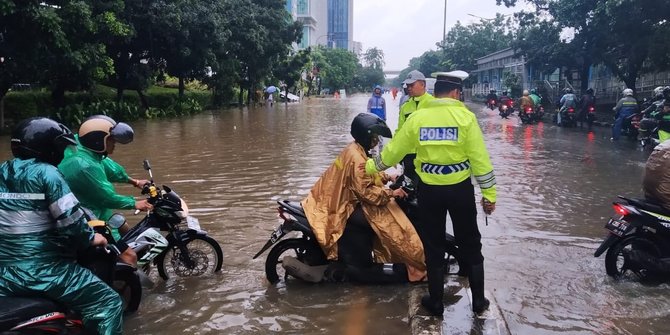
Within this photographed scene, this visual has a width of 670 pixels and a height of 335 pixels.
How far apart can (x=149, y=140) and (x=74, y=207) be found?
13.7 meters

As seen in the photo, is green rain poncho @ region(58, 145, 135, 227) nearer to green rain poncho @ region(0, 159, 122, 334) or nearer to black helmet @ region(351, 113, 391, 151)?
green rain poncho @ region(0, 159, 122, 334)

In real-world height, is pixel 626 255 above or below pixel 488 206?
below

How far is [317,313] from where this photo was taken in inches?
168

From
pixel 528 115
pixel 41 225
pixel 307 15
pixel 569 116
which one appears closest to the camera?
pixel 41 225

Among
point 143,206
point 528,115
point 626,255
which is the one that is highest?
point 143,206

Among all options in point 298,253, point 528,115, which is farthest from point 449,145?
point 528,115

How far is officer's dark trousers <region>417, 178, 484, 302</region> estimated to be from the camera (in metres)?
3.81

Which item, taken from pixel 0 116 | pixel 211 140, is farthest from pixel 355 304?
pixel 0 116

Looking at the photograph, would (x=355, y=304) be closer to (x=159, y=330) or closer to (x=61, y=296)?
(x=159, y=330)

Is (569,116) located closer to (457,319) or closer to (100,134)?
(457,319)

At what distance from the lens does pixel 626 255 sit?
473 cm

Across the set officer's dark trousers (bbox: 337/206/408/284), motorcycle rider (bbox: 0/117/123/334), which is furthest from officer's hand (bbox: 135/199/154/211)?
officer's dark trousers (bbox: 337/206/408/284)

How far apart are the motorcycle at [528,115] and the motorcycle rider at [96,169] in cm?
2002

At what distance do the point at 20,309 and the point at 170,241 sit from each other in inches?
76.9
